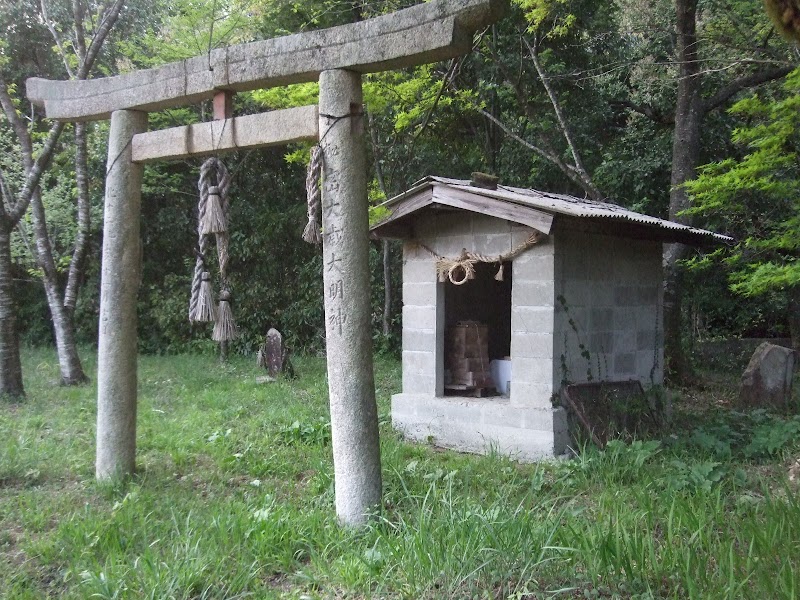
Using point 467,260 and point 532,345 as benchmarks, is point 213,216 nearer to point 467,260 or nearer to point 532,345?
point 467,260

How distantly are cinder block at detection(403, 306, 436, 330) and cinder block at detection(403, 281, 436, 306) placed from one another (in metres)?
0.05

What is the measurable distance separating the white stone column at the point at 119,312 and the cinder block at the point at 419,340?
119 inches

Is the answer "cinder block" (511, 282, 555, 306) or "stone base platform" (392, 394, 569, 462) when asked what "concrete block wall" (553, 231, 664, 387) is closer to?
"cinder block" (511, 282, 555, 306)

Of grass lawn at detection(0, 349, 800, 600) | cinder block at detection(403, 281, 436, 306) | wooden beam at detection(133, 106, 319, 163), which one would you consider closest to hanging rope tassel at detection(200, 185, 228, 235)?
wooden beam at detection(133, 106, 319, 163)

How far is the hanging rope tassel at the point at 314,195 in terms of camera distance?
14.6 ft

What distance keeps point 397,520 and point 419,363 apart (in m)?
3.17

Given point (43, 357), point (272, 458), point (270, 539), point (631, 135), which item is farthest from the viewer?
point (43, 357)

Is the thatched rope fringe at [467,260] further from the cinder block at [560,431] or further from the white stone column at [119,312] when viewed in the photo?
the white stone column at [119,312]

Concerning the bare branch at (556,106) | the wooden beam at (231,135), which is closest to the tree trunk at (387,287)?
the bare branch at (556,106)

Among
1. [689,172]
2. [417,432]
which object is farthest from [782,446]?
[689,172]

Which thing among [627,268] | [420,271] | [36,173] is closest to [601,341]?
[627,268]

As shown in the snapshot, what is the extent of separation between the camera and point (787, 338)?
14.5 meters

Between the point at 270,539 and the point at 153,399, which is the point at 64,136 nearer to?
the point at 153,399

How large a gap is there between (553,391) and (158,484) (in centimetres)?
355
